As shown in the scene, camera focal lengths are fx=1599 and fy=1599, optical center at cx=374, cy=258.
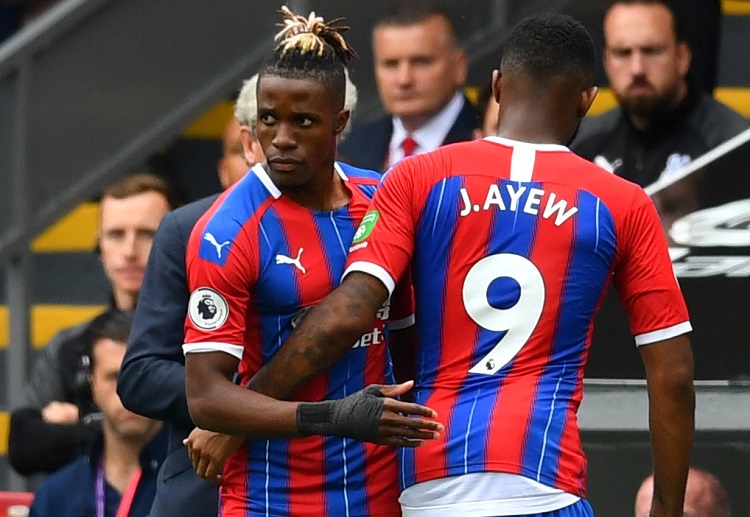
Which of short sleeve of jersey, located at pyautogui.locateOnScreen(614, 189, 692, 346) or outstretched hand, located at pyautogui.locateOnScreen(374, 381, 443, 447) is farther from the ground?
short sleeve of jersey, located at pyautogui.locateOnScreen(614, 189, 692, 346)

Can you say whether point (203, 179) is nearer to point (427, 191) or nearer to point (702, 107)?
point (702, 107)

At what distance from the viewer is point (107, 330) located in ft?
18.4

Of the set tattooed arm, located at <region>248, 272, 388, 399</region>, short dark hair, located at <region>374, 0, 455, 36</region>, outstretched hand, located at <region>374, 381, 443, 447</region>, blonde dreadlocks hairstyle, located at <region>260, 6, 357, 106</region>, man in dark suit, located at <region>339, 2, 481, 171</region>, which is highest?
short dark hair, located at <region>374, 0, 455, 36</region>

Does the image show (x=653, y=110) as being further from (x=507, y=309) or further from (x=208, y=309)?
(x=208, y=309)

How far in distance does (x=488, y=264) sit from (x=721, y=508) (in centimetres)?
212

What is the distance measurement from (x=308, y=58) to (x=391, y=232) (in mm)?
450

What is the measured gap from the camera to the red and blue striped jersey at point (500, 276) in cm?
344

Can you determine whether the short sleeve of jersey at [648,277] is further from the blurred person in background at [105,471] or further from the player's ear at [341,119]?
the blurred person in background at [105,471]

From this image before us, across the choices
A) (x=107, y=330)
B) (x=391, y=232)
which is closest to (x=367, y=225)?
(x=391, y=232)

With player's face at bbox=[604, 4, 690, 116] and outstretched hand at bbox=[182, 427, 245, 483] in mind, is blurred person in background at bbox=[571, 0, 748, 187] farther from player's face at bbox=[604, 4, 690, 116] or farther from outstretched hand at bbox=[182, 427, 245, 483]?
outstretched hand at bbox=[182, 427, 245, 483]

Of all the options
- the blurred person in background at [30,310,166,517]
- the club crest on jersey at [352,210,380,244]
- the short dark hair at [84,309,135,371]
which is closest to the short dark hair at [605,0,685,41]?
the short dark hair at [84,309,135,371]

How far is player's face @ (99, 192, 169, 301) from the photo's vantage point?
607 cm

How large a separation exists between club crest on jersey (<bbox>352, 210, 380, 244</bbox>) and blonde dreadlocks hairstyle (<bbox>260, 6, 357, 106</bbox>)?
0.29m

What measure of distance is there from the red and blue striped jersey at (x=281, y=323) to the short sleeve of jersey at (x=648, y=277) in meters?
0.57
